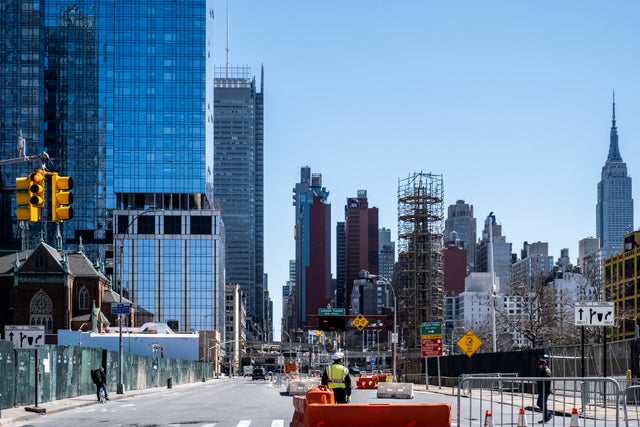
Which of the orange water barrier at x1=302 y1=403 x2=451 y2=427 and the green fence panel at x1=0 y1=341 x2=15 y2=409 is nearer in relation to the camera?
the orange water barrier at x1=302 y1=403 x2=451 y2=427

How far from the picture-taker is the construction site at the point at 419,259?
12025cm

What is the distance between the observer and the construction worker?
68.6 feet

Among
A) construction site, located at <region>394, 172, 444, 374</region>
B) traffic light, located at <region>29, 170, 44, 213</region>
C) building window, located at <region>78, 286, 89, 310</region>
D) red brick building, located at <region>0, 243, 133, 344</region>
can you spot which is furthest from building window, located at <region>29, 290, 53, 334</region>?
traffic light, located at <region>29, 170, 44, 213</region>

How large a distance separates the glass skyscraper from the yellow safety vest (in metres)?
147

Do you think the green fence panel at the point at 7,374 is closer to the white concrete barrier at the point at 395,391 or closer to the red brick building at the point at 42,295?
the white concrete barrier at the point at 395,391

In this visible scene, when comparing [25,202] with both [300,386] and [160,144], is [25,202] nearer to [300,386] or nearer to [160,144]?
[300,386]

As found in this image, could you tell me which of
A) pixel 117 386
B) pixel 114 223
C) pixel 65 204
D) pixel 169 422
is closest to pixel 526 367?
pixel 117 386

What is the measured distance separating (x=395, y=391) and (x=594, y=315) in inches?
889

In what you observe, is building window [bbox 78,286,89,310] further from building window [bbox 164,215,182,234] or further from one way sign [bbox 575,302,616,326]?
one way sign [bbox 575,302,616,326]

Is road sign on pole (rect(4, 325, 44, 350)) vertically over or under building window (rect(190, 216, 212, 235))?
under

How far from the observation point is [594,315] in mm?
27344

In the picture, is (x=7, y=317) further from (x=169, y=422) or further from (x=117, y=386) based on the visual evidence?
(x=169, y=422)

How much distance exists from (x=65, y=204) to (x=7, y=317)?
10437cm

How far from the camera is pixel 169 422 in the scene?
27.4 m
